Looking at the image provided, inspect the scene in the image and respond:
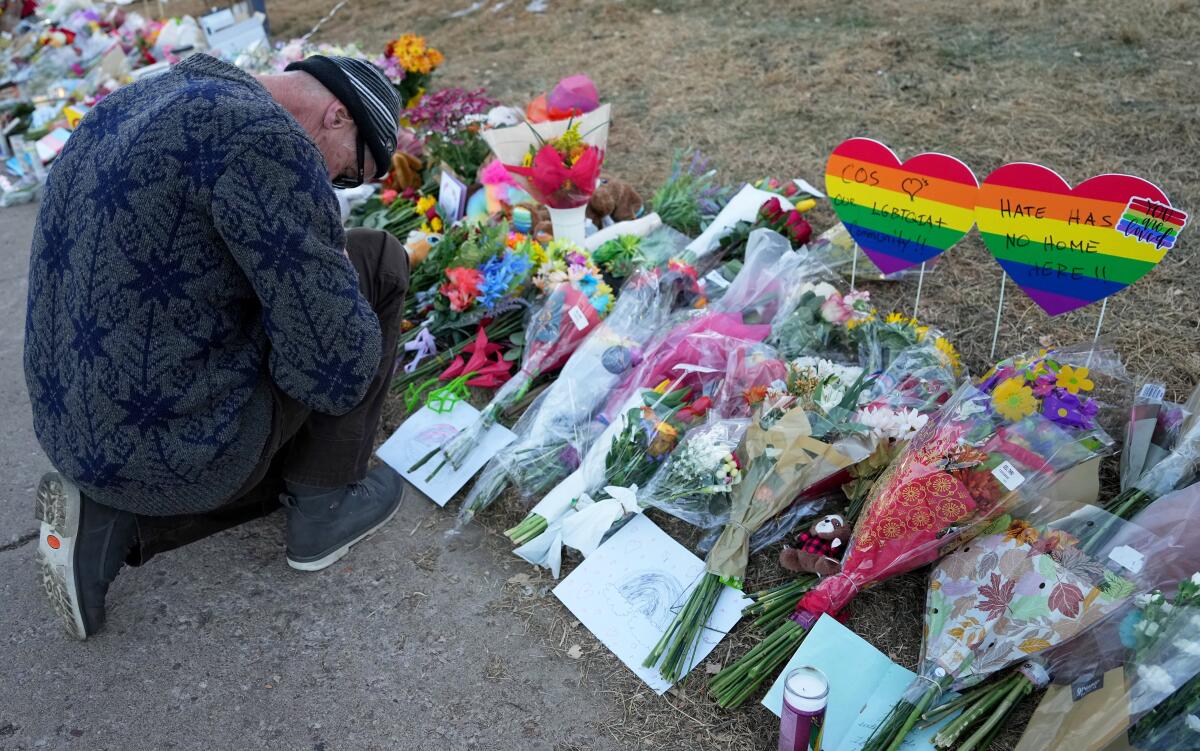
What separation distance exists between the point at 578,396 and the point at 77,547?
4.40 ft

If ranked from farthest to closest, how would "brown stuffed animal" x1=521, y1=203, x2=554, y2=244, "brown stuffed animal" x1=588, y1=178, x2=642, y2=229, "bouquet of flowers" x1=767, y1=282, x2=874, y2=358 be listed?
"brown stuffed animal" x1=588, y1=178, x2=642, y2=229 < "brown stuffed animal" x1=521, y1=203, x2=554, y2=244 < "bouquet of flowers" x1=767, y1=282, x2=874, y2=358

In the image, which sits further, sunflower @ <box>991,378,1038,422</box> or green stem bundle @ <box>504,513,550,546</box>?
green stem bundle @ <box>504,513,550,546</box>

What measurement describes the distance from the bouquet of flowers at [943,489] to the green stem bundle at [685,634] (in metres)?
0.09

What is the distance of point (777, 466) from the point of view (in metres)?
2.10

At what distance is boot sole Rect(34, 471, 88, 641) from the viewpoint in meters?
1.94

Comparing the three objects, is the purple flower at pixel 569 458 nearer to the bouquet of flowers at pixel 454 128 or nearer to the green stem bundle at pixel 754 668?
the green stem bundle at pixel 754 668

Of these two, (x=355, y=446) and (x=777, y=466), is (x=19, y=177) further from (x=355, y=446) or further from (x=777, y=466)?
(x=777, y=466)

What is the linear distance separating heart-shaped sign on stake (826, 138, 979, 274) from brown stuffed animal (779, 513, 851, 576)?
905mm

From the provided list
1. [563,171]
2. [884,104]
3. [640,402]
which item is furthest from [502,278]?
[884,104]

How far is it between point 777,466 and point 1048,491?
590mm

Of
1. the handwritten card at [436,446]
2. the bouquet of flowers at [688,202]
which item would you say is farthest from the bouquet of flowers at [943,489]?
the bouquet of flowers at [688,202]

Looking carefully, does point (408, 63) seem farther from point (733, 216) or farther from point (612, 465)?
point (612, 465)

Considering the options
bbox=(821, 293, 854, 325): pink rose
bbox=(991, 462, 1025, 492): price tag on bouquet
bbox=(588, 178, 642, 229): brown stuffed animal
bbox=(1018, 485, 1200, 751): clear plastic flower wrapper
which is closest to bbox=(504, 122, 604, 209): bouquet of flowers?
bbox=(588, 178, 642, 229): brown stuffed animal

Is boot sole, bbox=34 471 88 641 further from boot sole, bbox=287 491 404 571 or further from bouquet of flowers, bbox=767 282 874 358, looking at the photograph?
bouquet of flowers, bbox=767 282 874 358
